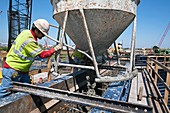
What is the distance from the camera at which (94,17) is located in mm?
3455

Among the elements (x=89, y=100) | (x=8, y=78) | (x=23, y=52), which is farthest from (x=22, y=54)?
(x=89, y=100)

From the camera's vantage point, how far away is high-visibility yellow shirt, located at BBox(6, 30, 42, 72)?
9.16ft

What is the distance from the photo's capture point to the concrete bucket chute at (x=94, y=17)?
3332mm

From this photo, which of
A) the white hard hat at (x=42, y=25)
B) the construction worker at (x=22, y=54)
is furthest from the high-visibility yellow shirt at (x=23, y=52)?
the white hard hat at (x=42, y=25)

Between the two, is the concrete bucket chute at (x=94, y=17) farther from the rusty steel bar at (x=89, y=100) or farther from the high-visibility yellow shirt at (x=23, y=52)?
the rusty steel bar at (x=89, y=100)

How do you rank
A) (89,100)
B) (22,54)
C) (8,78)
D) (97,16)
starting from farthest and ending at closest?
1. (97,16)
2. (8,78)
3. (22,54)
4. (89,100)

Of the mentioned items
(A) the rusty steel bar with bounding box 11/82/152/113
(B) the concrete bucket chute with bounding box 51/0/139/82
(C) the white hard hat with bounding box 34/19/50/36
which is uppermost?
(B) the concrete bucket chute with bounding box 51/0/139/82

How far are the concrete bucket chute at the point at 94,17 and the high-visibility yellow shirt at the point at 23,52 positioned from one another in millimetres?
968

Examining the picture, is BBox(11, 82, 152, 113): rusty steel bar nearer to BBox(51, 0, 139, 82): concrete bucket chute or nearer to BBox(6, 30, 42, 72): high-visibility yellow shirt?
BBox(6, 30, 42, 72): high-visibility yellow shirt

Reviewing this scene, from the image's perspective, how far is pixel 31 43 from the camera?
2777 millimetres

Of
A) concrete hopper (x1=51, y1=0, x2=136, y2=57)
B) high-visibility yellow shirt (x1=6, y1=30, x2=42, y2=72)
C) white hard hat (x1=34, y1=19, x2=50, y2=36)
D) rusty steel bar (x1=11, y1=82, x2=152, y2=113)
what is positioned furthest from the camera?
concrete hopper (x1=51, y1=0, x2=136, y2=57)

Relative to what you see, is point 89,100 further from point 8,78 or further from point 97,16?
point 97,16

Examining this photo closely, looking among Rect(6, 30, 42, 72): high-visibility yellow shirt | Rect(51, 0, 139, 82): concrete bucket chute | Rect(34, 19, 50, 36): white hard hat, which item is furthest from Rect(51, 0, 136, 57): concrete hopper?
Rect(6, 30, 42, 72): high-visibility yellow shirt

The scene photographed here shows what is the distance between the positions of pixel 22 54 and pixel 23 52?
40mm
